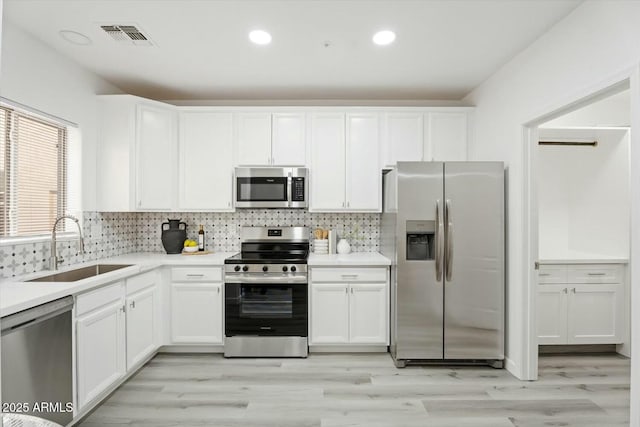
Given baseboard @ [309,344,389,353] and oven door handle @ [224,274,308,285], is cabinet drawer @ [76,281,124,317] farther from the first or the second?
baseboard @ [309,344,389,353]

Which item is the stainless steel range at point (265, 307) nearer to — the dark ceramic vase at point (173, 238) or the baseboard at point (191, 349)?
the baseboard at point (191, 349)

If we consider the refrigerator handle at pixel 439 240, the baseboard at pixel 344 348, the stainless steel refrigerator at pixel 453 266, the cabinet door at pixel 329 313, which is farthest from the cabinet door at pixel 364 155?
the baseboard at pixel 344 348

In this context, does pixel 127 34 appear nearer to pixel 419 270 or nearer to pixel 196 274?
pixel 196 274

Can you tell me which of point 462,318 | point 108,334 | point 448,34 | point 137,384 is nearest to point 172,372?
point 137,384

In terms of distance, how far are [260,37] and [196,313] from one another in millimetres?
2473

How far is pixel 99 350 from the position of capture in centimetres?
249

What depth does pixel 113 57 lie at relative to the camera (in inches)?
121

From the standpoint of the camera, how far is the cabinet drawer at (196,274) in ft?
11.4

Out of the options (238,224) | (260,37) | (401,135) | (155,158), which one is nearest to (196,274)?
(238,224)

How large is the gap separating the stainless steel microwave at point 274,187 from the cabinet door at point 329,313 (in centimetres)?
90

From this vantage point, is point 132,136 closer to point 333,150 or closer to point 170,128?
point 170,128

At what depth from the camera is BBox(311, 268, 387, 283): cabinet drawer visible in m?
3.49

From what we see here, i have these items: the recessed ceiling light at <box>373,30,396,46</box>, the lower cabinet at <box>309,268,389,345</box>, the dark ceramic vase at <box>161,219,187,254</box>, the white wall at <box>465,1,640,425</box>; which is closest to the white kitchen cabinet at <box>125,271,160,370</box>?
the dark ceramic vase at <box>161,219,187,254</box>

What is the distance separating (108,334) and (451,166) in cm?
298
